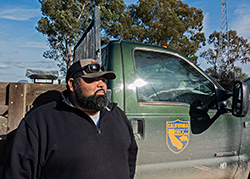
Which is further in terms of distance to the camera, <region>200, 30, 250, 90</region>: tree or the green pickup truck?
<region>200, 30, 250, 90</region>: tree

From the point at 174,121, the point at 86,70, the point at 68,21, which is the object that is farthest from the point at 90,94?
the point at 68,21

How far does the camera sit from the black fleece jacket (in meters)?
1.50

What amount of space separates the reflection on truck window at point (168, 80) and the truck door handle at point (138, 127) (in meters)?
0.22

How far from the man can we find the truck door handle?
366 mm

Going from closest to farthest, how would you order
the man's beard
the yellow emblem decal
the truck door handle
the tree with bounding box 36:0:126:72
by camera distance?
the man's beard
the truck door handle
the yellow emblem decal
the tree with bounding box 36:0:126:72

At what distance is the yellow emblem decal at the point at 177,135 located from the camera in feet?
8.24

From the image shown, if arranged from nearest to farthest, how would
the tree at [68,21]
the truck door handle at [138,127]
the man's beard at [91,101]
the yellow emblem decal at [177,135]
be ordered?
1. the man's beard at [91,101]
2. the truck door handle at [138,127]
3. the yellow emblem decal at [177,135]
4. the tree at [68,21]

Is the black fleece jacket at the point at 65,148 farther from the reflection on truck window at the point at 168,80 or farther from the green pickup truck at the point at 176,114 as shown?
the reflection on truck window at the point at 168,80

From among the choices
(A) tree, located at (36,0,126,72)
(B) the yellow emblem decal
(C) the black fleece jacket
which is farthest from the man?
(A) tree, located at (36,0,126,72)

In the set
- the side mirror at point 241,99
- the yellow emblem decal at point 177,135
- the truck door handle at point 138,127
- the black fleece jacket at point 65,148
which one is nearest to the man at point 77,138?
the black fleece jacket at point 65,148

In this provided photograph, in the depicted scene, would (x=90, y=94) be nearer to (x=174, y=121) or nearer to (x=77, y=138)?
(x=77, y=138)

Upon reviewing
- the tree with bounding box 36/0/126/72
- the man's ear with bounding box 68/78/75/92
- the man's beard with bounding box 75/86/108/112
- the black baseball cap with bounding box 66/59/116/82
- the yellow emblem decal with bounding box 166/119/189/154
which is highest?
the tree with bounding box 36/0/126/72

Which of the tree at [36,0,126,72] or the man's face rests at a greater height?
the tree at [36,0,126,72]

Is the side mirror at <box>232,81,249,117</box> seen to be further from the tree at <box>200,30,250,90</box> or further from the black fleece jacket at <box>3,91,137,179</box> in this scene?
the tree at <box>200,30,250,90</box>
